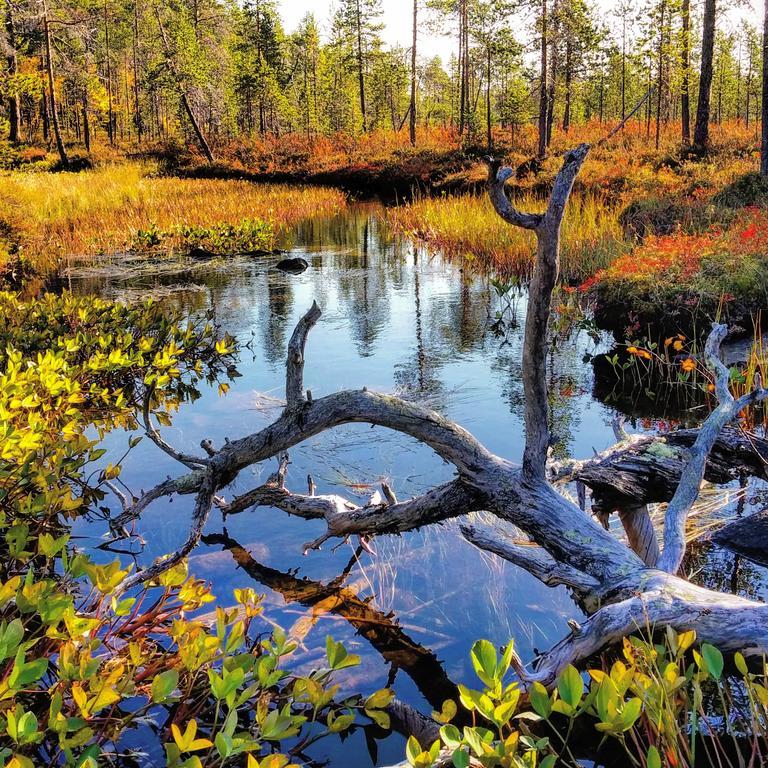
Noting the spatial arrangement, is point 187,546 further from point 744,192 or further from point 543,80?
point 543,80

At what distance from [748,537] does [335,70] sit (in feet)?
203

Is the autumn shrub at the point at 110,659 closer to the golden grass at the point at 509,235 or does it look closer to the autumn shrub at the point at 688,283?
the autumn shrub at the point at 688,283

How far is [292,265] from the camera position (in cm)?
1283

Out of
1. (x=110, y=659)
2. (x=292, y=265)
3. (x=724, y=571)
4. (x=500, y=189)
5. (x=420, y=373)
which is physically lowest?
(x=724, y=571)

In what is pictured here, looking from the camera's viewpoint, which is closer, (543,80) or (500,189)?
(500,189)

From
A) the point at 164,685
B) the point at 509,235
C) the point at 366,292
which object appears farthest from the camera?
the point at 509,235

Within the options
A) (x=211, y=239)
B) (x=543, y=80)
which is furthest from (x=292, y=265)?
(x=543, y=80)

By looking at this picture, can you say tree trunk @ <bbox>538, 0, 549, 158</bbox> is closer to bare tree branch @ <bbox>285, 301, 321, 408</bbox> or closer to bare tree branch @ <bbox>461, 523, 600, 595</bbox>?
bare tree branch @ <bbox>285, 301, 321, 408</bbox>

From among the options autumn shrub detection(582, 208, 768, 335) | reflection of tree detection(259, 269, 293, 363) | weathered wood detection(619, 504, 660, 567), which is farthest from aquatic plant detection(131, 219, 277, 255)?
weathered wood detection(619, 504, 660, 567)

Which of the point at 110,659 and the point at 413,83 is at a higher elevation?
the point at 413,83

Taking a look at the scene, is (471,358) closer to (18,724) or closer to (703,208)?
(18,724)

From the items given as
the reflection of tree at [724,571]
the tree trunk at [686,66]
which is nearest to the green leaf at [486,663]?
the reflection of tree at [724,571]

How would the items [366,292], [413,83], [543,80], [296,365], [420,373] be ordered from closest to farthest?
1. [296,365]
2. [420,373]
3. [366,292]
4. [543,80]
5. [413,83]

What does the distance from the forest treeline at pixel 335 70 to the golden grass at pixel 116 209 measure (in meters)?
9.88
